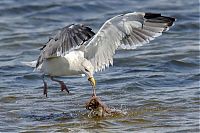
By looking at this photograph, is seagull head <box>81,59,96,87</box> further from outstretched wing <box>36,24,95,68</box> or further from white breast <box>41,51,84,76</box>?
outstretched wing <box>36,24,95,68</box>

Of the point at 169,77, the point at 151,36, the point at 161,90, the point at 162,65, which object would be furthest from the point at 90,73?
the point at 162,65

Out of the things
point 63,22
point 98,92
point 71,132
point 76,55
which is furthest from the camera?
point 63,22

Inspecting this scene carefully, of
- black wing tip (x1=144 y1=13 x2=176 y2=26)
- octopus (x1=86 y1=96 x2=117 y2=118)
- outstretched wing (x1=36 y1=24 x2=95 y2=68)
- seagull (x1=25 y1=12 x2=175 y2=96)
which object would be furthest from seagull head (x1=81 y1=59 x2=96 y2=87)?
black wing tip (x1=144 y1=13 x2=176 y2=26)

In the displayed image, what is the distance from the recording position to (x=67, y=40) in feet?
24.8

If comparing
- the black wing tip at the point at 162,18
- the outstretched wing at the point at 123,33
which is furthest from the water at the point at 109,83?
the black wing tip at the point at 162,18

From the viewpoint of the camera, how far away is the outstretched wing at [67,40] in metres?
7.52

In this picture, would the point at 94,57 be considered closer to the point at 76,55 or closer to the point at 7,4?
the point at 76,55

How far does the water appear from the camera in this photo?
7.80 meters

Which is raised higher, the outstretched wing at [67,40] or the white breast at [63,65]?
the outstretched wing at [67,40]

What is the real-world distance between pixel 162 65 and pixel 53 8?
567 centimetres

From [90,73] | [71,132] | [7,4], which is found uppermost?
[7,4]

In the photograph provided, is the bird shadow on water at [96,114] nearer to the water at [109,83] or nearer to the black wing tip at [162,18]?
the water at [109,83]

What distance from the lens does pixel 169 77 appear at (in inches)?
404

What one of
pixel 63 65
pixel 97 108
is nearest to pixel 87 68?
pixel 63 65
